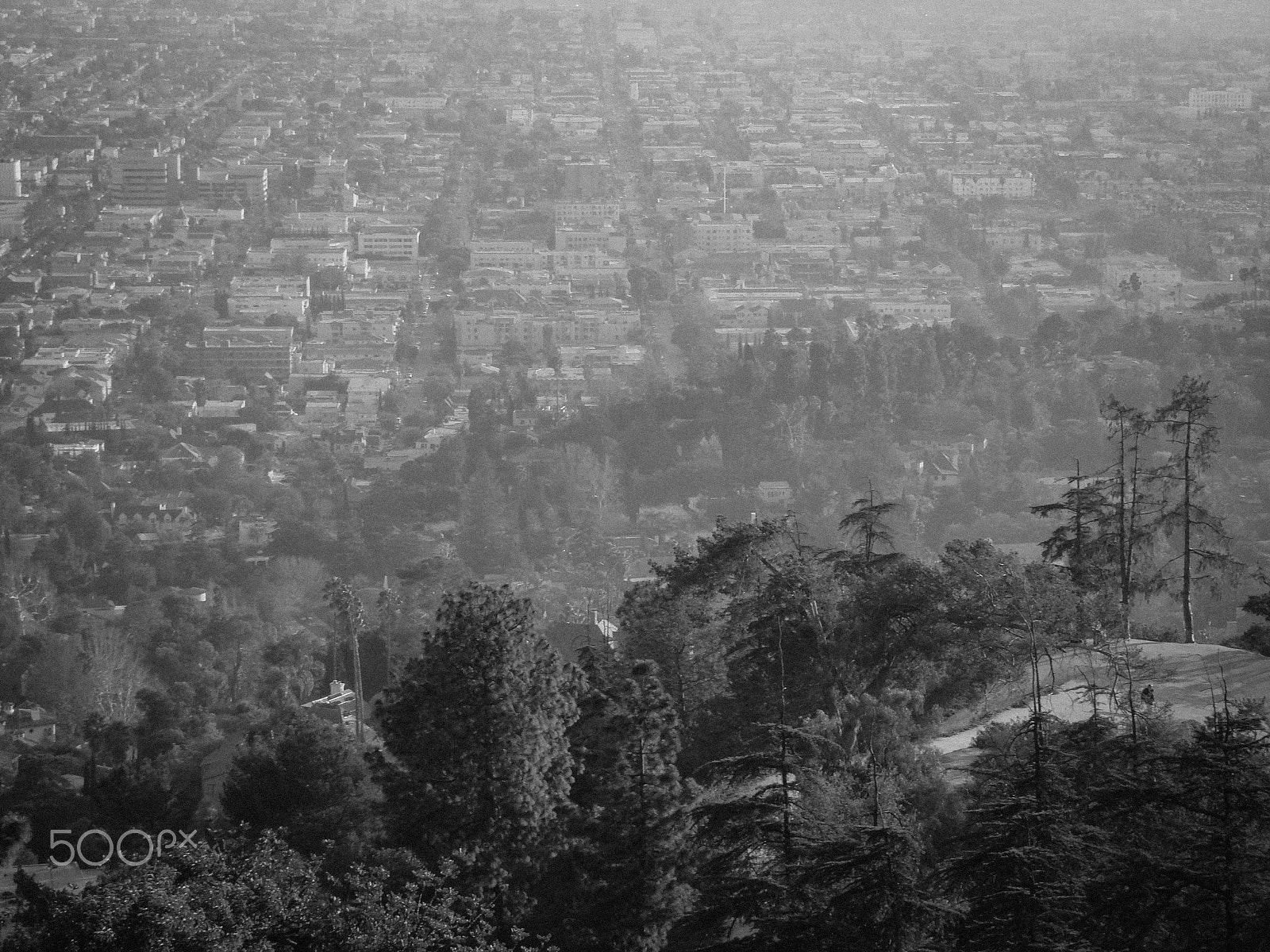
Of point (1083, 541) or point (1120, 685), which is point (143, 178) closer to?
point (1083, 541)

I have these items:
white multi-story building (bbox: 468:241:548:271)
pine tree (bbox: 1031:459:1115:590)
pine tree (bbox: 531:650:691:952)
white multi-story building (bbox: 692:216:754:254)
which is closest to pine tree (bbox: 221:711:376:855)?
pine tree (bbox: 531:650:691:952)

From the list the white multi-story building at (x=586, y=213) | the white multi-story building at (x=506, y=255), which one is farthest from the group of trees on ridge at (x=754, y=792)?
the white multi-story building at (x=586, y=213)

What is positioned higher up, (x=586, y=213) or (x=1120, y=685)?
(x=1120, y=685)

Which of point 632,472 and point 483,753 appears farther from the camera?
point 632,472

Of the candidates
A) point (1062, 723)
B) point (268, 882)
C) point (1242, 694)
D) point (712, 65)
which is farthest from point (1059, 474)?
point (712, 65)

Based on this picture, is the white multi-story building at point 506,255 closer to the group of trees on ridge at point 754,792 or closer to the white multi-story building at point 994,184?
the white multi-story building at point 994,184

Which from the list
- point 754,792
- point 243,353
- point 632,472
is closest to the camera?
point 754,792

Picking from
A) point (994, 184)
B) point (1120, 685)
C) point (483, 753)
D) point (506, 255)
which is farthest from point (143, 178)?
point (483, 753)

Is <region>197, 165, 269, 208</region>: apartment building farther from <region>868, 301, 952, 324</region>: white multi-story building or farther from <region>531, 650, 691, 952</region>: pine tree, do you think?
<region>531, 650, 691, 952</region>: pine tree
